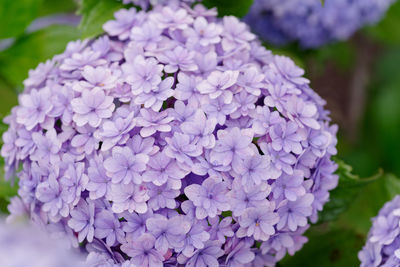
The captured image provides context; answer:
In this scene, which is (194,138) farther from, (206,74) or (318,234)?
(318,234)

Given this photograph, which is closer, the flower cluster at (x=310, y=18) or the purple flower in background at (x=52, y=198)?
the purple flower in background at (x=52, y=198)

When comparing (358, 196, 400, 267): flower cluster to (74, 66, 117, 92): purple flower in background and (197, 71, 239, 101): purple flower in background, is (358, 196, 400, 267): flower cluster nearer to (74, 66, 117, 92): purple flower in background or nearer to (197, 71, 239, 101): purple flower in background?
(197, 71, 239, 101): purple flower in background

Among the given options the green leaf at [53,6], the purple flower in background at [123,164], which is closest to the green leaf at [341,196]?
the purple flower in background at [123,164]

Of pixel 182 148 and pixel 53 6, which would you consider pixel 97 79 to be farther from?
pixel 53 6

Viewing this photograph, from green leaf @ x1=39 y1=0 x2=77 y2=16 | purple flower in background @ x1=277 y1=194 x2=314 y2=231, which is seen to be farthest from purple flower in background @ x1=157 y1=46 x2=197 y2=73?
green leaf @ x1=39 y1=0 x2=77 y2=16

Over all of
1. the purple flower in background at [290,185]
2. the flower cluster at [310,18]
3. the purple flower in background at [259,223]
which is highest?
the purple flower in background at [290,185]

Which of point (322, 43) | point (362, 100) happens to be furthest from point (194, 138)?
point (362, 100)

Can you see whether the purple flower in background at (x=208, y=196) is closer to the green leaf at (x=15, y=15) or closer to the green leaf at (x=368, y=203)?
the green leaf at (x=368, y=203)
